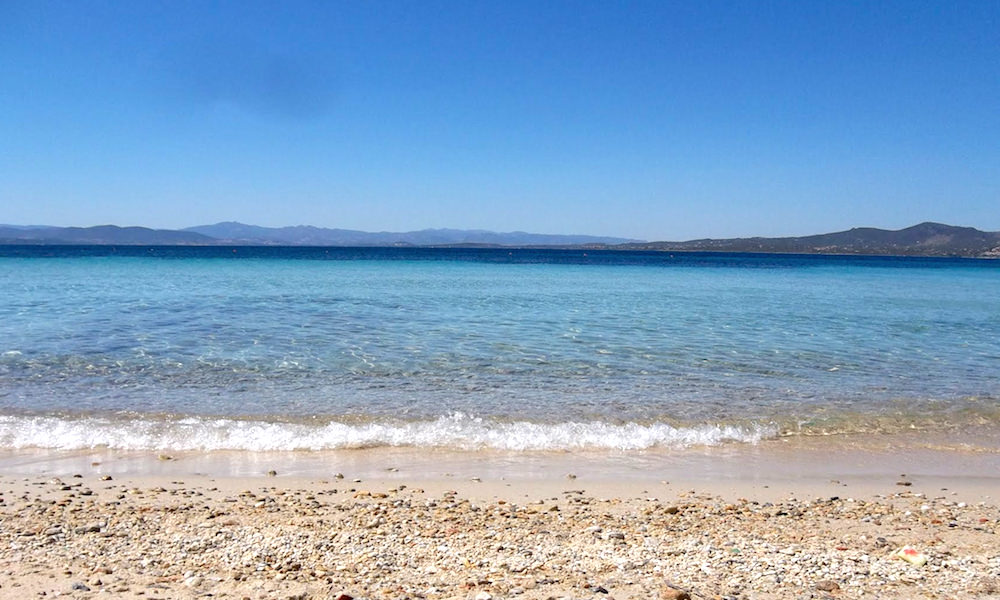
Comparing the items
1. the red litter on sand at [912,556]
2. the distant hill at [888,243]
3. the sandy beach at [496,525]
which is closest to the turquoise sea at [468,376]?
the sandy beach at [496,525]

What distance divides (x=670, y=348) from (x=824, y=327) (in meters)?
7.79

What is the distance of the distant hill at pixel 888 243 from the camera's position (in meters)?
152

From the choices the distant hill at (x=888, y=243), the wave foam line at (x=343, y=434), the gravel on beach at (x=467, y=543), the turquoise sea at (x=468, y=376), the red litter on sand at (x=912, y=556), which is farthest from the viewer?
the distant hill at (x=888, y=243)

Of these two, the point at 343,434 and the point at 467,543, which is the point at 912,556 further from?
the point at 343,434

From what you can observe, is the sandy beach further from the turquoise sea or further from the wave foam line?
the turquoise sea

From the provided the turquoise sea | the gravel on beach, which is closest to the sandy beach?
the gravel on beach

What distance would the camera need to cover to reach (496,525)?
6250 mm

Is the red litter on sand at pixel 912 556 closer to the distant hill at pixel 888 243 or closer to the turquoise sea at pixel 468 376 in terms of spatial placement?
the turquoise sea at pixel 468 376

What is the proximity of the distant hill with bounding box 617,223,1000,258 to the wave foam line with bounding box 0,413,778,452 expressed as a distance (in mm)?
159701

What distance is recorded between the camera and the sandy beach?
16.3 ft

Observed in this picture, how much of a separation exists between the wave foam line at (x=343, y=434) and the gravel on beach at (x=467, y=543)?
1588mm

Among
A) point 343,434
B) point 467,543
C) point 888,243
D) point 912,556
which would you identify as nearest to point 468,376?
point 343,434

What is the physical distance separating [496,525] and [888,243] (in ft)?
617

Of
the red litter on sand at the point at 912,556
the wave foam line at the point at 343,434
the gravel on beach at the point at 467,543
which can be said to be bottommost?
the wave foam line at the point at 343,434
